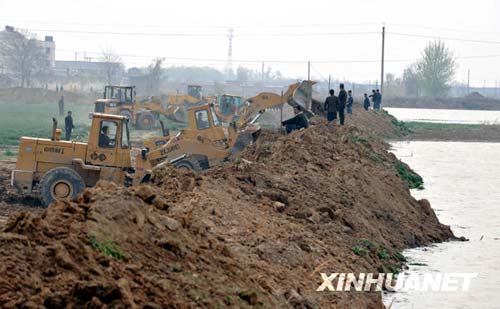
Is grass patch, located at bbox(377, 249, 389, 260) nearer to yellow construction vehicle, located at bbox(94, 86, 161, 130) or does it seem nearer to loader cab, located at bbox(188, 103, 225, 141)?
loader cab, located at bbox(188, 103, 225, 141)

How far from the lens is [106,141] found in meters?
20.8

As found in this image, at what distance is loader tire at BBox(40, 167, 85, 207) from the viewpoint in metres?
19.8

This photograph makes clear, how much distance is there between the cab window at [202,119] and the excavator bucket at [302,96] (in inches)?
214

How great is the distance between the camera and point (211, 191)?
14461 millimetres

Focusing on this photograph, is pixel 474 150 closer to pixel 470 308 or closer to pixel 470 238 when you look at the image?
pixel 470 238

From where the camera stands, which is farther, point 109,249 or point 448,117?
point 448,117

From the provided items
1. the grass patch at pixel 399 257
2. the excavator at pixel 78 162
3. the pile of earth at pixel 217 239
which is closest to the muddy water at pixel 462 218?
the grass patch at pixel 399 257

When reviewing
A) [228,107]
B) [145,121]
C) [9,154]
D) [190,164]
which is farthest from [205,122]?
[228,107]

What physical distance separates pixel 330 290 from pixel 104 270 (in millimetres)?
4469

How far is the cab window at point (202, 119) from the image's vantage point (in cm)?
2792

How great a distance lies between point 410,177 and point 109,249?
894 inches

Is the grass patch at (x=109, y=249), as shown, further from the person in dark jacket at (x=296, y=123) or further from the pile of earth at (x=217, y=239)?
the person in dark jacket at (x=296, y=123)

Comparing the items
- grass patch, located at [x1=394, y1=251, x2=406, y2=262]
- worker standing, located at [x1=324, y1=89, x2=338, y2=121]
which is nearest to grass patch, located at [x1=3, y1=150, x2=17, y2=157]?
worker standing, located at [x1=324, y1=89, x2=338, y2=121]

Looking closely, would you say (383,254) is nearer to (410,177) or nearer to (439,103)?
(410,177)
